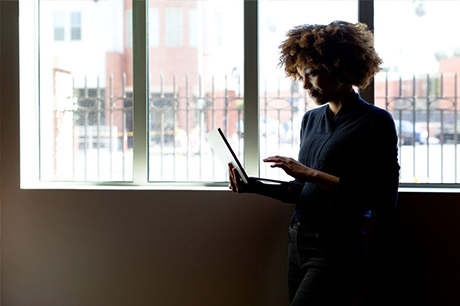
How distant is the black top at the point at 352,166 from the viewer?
1.38 metres

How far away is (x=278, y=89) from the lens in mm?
2299

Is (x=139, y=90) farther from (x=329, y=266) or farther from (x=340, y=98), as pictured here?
(x=329, y=266)

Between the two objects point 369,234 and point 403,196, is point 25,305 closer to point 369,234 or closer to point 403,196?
point 369,234

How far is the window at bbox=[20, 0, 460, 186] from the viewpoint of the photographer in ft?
7.21

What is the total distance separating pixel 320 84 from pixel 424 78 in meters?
0.96

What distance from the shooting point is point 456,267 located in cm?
205

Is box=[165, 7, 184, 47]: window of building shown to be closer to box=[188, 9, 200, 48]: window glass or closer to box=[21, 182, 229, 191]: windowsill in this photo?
box=[188, 9, 200, 48]: window glass

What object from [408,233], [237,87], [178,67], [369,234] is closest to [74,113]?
[178,67]

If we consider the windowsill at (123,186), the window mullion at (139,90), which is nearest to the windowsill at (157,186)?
the windowsill at (123,186)

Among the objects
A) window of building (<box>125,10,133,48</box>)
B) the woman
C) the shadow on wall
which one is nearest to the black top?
the woman

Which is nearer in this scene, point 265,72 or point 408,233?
point 408,233

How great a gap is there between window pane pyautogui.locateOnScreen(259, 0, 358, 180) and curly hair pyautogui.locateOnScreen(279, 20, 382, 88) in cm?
73

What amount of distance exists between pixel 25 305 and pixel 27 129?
99 centimetres

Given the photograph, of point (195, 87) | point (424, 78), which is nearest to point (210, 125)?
point (195, 87)
